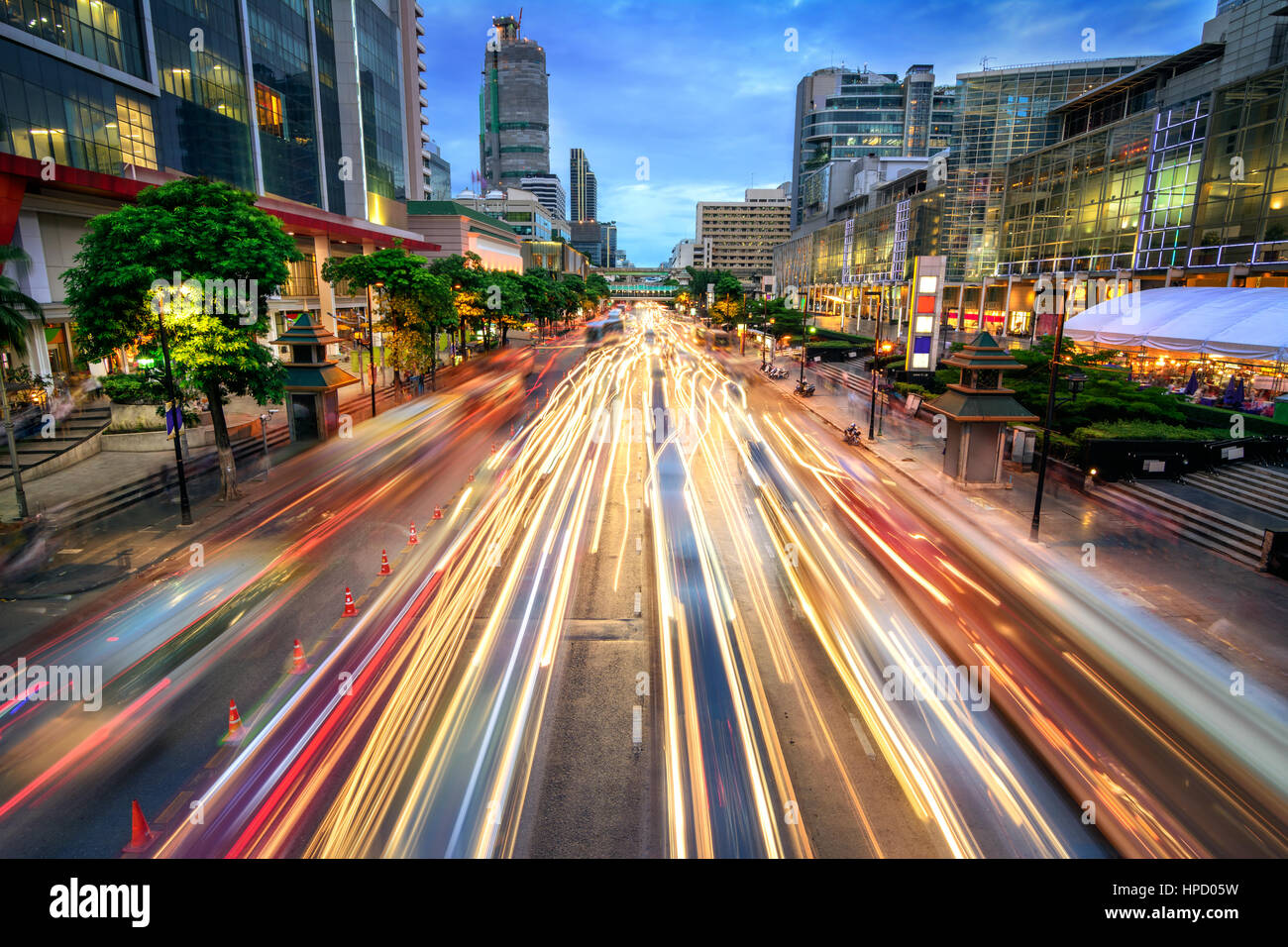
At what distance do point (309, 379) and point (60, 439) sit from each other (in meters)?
9.52

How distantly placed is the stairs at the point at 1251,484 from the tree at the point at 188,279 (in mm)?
32709

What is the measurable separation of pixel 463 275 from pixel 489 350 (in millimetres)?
17945

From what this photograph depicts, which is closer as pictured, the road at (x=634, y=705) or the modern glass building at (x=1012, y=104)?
the road at (x=634, y=705)

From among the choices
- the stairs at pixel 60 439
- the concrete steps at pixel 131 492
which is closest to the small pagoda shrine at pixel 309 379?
the concrete steps at pixel 131 492

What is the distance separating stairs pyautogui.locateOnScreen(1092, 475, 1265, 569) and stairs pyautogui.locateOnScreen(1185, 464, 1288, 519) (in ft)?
1.73

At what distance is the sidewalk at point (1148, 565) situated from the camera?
47.9 ft

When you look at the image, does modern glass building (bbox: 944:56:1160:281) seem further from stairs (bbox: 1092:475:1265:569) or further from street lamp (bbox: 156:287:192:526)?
street lamp (bbox: 156:287:192:526)

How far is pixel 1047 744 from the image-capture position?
11023mm

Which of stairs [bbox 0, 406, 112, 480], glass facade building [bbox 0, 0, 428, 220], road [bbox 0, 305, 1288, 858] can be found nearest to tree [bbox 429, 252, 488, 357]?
glass facade building [bbox 0, 0, 428, 220]

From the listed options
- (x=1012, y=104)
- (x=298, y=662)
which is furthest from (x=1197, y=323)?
(x=1012, y=104)

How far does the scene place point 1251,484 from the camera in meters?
22.6

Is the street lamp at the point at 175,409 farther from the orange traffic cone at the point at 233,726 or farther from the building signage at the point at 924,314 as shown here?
the building signage at the point at 924,314
